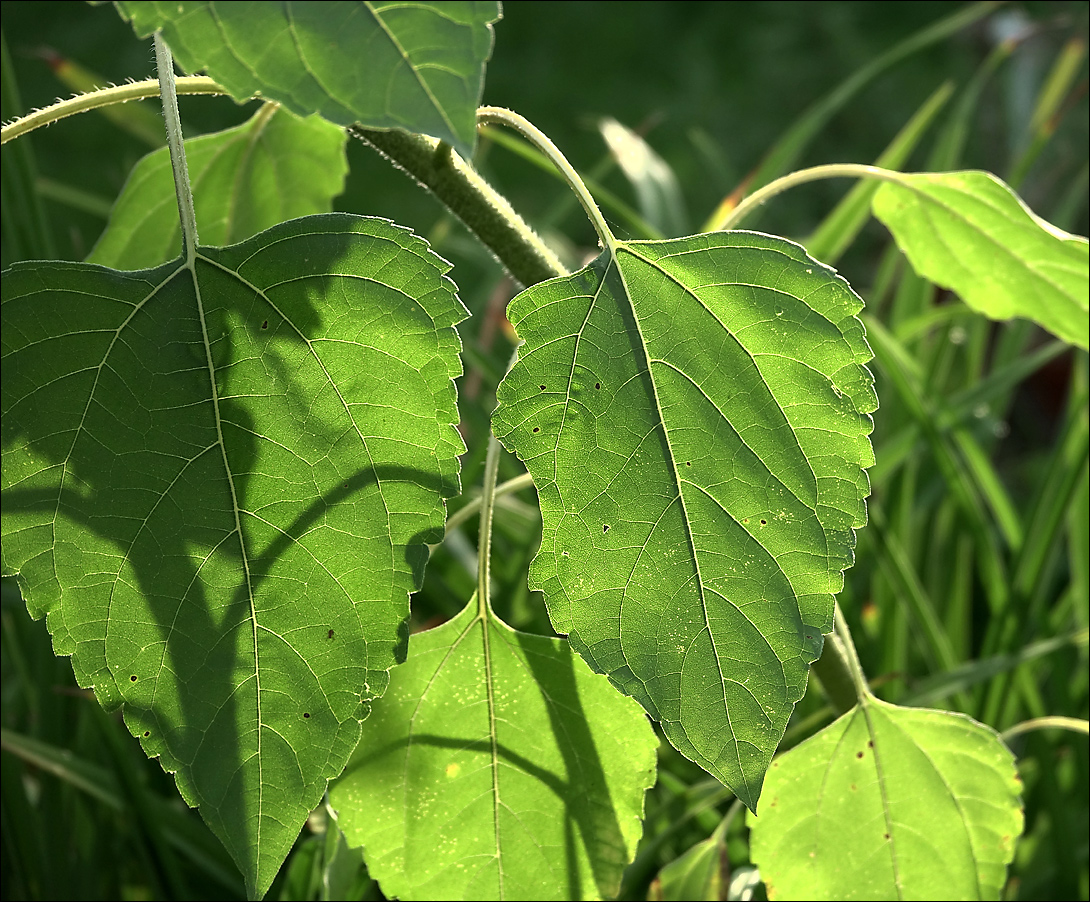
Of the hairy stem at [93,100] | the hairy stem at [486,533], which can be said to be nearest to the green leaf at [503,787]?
the hairy stem at [486,533]

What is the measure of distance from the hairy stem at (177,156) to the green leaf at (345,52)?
8cm

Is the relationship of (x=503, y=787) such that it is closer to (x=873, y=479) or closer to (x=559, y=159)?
(x=559, y=159)

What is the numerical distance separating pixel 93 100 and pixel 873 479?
77 centimetres

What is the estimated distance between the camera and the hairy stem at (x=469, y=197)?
16.4 inches

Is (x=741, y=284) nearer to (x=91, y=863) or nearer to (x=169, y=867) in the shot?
(x=169, y=867)

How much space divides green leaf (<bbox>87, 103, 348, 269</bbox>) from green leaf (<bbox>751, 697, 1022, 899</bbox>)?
0.42 m

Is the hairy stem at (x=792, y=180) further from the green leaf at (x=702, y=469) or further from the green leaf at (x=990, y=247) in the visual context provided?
the green leaf at (x=702, y=469)

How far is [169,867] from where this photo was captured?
2.08 feet

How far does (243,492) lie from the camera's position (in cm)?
33

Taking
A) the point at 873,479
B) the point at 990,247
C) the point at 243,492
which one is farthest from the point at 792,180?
the point at 873,479

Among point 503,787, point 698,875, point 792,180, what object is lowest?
point 698,875

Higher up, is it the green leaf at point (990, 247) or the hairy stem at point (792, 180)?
the hairy stem at point (792, 180)

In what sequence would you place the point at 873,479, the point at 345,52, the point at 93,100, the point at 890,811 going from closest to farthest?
the point at 345,52 < the point at 93,100 < the point at 890,811 < the point at 873,479

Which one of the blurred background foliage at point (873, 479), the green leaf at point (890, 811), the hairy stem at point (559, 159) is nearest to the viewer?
the hairy stem at point (559, 159)
